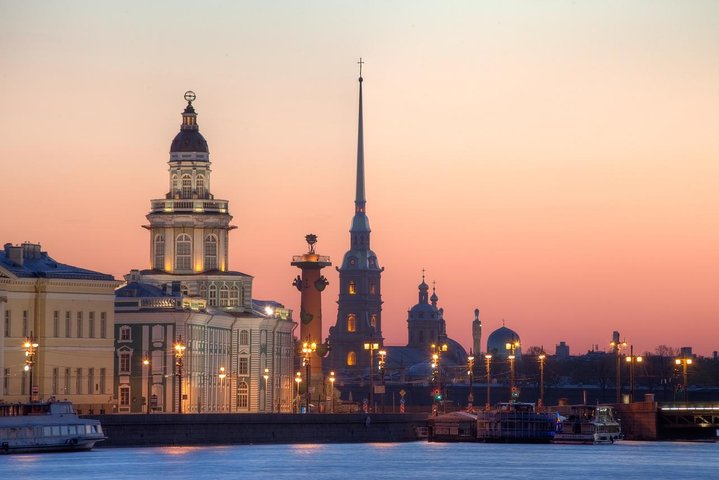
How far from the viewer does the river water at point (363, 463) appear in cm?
12106

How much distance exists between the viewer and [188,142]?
19462 centimetres

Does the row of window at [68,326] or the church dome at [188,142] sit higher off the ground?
the church dome at [188,142]

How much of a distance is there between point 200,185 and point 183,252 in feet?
18.2

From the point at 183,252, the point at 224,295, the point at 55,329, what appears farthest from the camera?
the point at 224,295

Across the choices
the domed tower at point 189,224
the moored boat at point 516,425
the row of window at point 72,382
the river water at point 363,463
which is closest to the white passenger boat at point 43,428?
the river water at point 363,463

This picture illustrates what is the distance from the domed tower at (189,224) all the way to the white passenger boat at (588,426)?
37.1 metres

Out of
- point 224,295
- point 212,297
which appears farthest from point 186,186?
point 224,295

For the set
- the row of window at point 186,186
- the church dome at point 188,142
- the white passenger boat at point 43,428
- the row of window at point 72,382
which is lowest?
the white passenger boat at point 43,428

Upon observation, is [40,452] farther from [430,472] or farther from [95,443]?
[430,472]

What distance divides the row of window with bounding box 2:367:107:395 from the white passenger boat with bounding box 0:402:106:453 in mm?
23903

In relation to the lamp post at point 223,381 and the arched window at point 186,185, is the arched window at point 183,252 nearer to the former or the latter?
the arched window at point 186,185

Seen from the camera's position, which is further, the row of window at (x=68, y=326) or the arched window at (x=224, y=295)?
the arched window at (x=224, y=295)

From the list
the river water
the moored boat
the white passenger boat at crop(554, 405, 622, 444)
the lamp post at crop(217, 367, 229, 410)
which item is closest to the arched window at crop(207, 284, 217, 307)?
the lamp post at crop(217, 367, 229, 410)

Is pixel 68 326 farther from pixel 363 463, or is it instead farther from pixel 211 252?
pixel 363 463
